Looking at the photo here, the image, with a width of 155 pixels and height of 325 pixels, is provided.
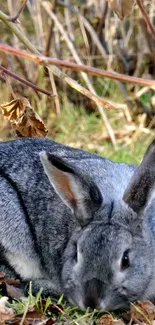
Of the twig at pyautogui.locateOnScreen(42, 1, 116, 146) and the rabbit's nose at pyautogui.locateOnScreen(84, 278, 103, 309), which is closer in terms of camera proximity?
the rabbit's nose at pyautogui.locateOnScreen(84, 278, 103, 309)

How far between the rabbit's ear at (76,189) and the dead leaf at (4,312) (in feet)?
2.38

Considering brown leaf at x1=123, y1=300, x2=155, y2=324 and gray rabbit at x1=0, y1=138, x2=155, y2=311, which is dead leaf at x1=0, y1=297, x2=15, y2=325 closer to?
gray rabbit at x1=0, y1=138, x2=155, y2=311

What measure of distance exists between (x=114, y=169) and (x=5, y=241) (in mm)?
908

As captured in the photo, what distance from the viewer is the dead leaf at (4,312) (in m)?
4.93

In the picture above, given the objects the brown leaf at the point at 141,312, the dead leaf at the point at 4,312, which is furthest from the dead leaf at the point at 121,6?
the brown leaf at the point at 141,312

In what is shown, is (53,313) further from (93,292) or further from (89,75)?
(89,75)

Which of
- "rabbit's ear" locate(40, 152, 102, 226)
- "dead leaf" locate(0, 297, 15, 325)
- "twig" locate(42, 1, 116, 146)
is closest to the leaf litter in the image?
"dead leaf" locate(0, 297, 15, 325)

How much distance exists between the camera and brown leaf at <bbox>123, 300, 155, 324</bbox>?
525cm

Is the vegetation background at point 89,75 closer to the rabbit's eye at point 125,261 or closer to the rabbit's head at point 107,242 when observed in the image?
the rabbit's head at point 107,242

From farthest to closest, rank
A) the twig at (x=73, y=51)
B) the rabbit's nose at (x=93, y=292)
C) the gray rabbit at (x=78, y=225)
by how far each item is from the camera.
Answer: the twig at (x=73, y=51), the gray rabbit at (x=78, y=225), the rabbit's nose at (x=93, y=292)

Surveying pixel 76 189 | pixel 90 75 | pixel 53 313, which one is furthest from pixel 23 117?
pixel 90 75

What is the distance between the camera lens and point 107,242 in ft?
17.1

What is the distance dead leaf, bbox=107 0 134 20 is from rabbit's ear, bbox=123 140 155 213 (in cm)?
131

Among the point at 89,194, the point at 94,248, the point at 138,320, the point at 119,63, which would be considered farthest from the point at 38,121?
the point at 119,63
